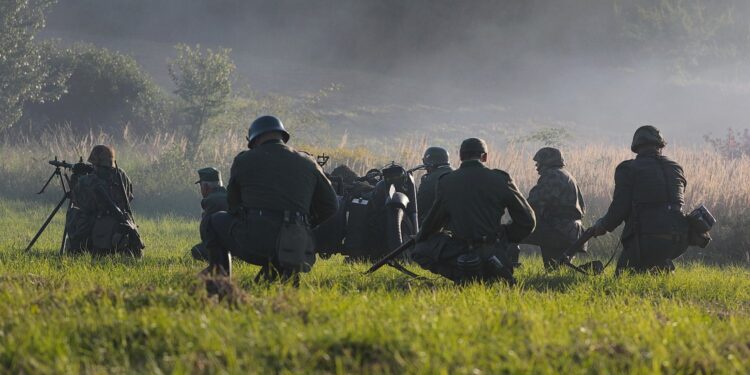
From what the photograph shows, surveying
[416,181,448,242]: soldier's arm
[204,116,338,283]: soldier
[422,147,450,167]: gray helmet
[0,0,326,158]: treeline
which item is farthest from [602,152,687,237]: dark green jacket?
[0,0,326,158]: treeline

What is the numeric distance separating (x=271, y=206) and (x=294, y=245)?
0.44m

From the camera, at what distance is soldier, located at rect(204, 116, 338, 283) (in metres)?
9.20

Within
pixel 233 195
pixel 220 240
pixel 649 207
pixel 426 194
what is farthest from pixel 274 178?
pixel 649 207

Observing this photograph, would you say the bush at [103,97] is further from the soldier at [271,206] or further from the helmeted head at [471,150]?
the helmeted head at [471,150]

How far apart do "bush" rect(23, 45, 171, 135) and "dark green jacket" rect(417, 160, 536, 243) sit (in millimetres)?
30741

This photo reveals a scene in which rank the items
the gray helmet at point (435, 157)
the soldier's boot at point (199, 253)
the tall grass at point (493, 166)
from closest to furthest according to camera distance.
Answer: the soldier's boot at point (199, 253)
the gray helmet at point (435, 157)
the tall grass at point (493, 166)

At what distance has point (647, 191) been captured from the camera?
11484 mm

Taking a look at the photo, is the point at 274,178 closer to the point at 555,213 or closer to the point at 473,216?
the point at 473,216

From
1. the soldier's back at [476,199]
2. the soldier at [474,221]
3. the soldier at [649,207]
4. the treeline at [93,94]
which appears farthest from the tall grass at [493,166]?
the soldier's back at [476,199]

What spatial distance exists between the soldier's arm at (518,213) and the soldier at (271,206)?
1.86 m

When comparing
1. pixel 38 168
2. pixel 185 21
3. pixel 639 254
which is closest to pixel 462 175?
pixel 639 254

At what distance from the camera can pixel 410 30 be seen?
6003 centimetres

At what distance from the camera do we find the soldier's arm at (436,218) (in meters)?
9.94

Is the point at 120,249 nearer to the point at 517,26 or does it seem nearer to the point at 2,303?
the point at 2,303
